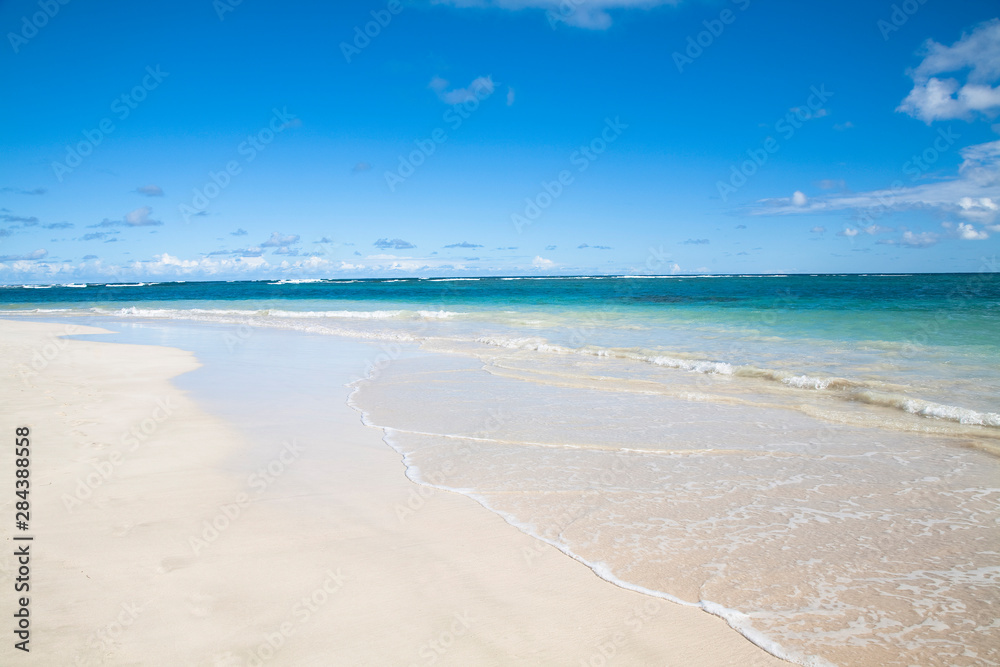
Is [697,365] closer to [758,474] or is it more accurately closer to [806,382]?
[806,382]

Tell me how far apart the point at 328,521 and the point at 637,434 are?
389 cm

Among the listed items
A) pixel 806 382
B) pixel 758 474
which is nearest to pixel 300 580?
pixel 758 474

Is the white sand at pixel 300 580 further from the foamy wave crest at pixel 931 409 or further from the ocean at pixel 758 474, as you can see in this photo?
the foamy wave crest at pixel 931 409

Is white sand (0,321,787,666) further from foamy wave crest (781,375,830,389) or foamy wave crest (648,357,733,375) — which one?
foamy wave crest (648,357,733,375)

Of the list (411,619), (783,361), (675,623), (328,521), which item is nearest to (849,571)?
(675,623)

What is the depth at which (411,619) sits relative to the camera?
9.81 feet

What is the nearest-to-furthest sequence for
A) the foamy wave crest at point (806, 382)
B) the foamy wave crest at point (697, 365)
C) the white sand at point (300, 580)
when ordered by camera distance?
the white sand at point (300, 580) → the foamy wave crest at point (806, 382) → the foamy wave crest at point (697, 365)

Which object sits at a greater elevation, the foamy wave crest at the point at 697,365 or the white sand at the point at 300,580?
the foamy wave crest at the point at 697,365

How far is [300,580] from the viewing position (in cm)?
332

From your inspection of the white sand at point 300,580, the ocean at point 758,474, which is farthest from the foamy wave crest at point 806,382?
the white sand at point 300,580

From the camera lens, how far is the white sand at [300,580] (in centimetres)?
275

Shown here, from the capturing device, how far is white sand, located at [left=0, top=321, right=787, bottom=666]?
2.75 m

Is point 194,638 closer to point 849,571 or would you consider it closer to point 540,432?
point 849,571

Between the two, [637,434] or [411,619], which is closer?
[411,619]
